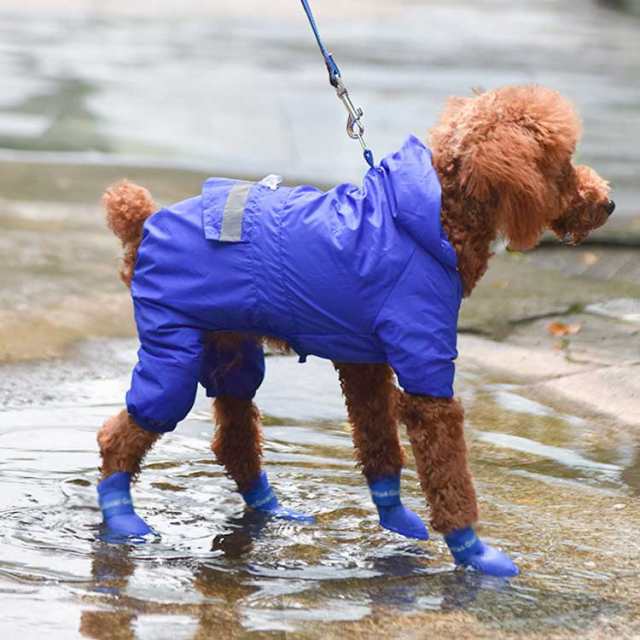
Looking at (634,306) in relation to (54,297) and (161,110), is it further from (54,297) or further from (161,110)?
(161,110)

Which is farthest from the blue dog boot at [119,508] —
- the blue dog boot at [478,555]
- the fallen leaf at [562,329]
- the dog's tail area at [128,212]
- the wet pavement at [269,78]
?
the wet pavement at [269,78]

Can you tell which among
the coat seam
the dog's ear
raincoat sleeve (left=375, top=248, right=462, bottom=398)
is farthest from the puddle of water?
the dog's ear

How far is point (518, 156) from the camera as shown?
12.8ft

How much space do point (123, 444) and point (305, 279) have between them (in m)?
0.80

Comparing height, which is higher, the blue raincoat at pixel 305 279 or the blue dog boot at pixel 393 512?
the blue raincoat at pixel 305 279

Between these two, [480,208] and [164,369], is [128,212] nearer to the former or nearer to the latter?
[164,369]

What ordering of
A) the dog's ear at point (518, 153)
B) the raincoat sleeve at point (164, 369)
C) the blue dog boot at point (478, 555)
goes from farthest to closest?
1. the raincoat sleeve at point (164, 369)
2. the blue dog boot at point (478, 555)
3. the dog's ear at point (518, 153)

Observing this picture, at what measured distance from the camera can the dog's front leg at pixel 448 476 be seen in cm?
402

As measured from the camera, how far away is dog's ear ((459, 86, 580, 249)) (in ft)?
12.8

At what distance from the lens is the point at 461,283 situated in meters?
4.11

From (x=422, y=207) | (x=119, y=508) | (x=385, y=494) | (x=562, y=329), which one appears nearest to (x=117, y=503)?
(x=119, y=508)

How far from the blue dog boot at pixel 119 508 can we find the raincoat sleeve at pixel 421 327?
96cm

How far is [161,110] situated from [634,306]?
7.14 meters

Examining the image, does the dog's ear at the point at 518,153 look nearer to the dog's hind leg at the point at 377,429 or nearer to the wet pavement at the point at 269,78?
the dog's hind leg at the point at 377,429
